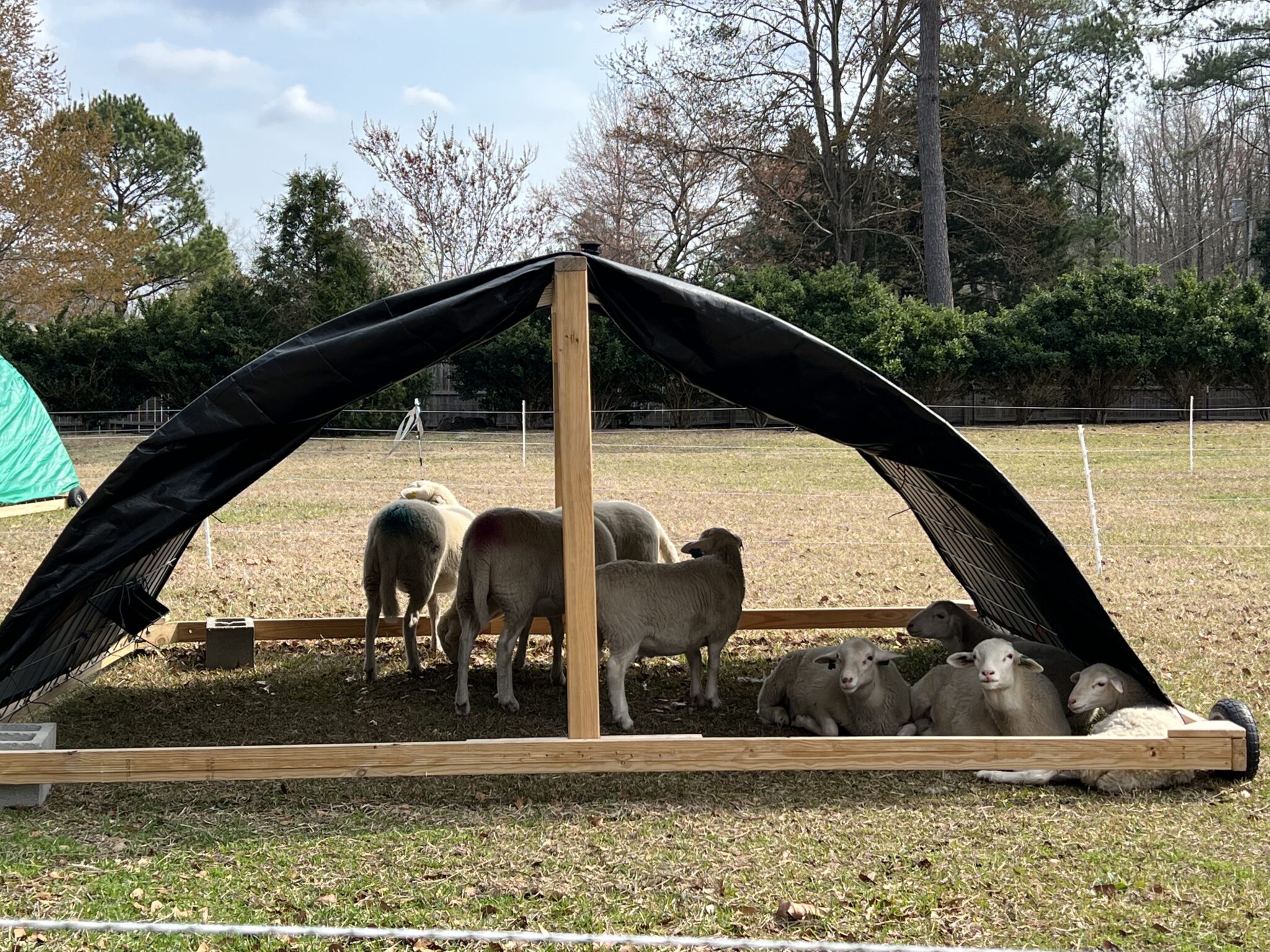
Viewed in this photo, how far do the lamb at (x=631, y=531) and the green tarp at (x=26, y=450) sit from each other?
11503mm

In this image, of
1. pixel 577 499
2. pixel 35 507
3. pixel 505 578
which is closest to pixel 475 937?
pixel 577 499

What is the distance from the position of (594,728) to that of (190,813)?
187cm

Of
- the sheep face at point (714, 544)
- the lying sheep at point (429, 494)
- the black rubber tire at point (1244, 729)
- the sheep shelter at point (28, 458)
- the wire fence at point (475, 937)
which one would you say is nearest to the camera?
the wire fence at point (475, 937)

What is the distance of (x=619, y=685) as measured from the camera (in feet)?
20.9

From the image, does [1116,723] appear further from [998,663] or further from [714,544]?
[714,544]

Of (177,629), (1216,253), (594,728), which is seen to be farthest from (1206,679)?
(1216,253)

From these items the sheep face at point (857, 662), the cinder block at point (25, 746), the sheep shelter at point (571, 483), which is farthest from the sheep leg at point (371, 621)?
the sheep face at point (857, 662)

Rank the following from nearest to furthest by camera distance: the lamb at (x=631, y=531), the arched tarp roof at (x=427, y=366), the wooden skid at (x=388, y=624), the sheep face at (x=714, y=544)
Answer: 1. the arched tarp roof at (x=427, y=366)
2. the sheep face at (x=714, y=544)
3. the lamb at (x=631, y=531)
4. the wooden skid at (x=388, y=624)

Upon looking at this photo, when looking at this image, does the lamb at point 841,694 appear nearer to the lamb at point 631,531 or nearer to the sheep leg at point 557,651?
the sheep leg at point 557,651

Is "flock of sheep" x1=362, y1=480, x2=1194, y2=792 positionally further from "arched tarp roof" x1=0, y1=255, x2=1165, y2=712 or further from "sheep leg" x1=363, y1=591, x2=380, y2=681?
"arched tarp roof" x1=0, y1=255, x2=1165, y2=712

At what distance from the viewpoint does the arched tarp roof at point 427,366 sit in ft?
18.2

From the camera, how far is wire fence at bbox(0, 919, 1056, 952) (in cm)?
313

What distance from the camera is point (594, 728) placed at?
5301 millimetres

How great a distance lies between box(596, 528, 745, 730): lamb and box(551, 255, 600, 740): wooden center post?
0.99m
